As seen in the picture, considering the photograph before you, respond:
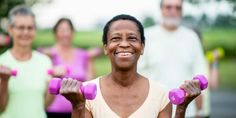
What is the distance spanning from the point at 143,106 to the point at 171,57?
2.23 metres

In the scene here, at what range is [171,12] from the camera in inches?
228

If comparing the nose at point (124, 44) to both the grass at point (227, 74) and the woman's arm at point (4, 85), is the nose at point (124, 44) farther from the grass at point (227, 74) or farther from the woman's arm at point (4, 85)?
the grass at point (227, 74)

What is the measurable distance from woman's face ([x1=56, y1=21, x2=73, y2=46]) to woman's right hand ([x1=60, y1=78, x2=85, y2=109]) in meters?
3.96

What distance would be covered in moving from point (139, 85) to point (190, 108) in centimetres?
228

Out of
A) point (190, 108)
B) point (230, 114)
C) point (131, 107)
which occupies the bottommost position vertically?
point (230, 114)

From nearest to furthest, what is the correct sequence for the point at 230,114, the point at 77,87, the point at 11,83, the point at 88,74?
1. the point at 77,87
2. the point at 11,83
3. the point at 88,74
4. the point at 230,114

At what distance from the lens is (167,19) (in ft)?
18.9

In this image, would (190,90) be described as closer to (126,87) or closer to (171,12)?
(126,87)

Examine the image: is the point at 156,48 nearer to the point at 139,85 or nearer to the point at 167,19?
the point at 167,19

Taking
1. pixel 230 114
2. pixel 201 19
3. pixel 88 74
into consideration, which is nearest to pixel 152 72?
pixel 88 74

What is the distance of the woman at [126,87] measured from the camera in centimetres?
347

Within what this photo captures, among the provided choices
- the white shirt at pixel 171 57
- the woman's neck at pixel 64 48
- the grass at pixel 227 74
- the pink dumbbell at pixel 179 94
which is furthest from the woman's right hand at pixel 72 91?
the grass at pixel 227 74

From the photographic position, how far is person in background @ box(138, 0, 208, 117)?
5.64 meters

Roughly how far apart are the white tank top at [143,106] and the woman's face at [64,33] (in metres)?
3.67
